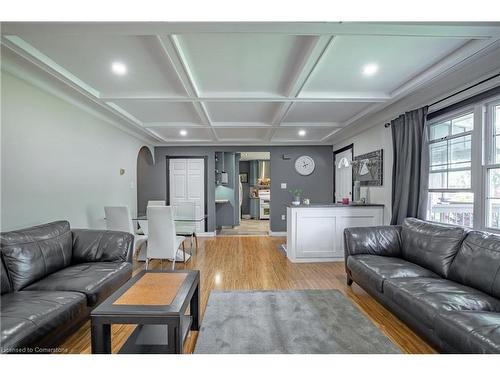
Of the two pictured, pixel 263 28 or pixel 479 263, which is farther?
pixel 479 263

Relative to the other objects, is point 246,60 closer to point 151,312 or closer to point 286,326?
point 151,312

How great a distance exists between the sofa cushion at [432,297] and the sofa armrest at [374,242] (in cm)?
77

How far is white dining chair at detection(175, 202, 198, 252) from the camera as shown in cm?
450

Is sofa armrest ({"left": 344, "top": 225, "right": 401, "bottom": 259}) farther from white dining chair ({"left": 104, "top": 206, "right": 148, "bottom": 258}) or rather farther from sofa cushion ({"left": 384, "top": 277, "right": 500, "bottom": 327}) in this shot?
white dining chair ({"left": 104, "top": 206, "right": 148, "bottom": 258})

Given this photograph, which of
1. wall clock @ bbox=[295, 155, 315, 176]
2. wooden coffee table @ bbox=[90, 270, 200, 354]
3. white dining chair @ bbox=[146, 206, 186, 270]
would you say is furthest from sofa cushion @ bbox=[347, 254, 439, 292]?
wall clock @ bbox=[295, 155, 315, 176]

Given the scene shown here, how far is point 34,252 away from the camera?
2172mm

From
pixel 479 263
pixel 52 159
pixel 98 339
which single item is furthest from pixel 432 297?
pixel 52 159

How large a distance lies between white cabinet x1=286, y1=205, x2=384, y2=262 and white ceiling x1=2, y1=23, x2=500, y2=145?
1.60m

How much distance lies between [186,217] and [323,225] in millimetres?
2656

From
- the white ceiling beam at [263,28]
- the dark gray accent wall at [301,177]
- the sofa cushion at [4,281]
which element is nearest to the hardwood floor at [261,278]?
the sofa cushion at [4,281]

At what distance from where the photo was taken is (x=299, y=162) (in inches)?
260

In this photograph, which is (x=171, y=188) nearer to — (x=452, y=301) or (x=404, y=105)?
(x=404, y=105)
